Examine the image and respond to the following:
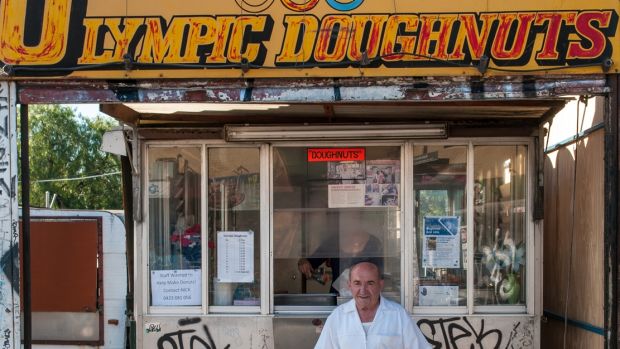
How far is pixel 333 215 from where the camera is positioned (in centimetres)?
546

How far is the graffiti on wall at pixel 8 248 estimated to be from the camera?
406 cm

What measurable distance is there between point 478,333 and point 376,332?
134cm

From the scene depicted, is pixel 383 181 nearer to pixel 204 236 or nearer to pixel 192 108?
pixel 204 236

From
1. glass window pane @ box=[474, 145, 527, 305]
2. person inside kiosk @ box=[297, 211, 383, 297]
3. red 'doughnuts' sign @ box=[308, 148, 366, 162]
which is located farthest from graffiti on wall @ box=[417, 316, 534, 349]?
red 'doughnuts' sign @ box=[308, 148, 366, 162]

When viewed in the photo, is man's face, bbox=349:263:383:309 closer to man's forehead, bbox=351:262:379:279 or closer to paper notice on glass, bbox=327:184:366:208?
man's forehead, bbox=351:262:379:279

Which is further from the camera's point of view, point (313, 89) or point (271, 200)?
point (271, 200)

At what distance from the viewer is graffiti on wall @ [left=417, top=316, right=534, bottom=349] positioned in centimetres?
513

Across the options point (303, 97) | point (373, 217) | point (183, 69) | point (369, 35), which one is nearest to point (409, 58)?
point (369, 35)

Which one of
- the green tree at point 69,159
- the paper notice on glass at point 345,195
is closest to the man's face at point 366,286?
the paper notice on glass at point 345,195

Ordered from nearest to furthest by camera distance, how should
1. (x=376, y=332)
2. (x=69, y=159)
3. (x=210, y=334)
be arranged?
(x=376, y=332), (x=210, y=334), (x=69, y=159)

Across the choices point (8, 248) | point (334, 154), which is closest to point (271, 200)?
point (334, 154)

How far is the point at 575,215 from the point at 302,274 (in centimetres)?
221

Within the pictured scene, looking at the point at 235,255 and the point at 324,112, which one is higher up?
the point at 324,112

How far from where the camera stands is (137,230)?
17.6 feet
